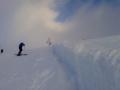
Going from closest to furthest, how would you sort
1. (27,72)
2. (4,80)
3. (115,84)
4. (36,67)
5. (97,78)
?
(115,84) → (97,78) → (4,80) → (27,72) → (36,67)

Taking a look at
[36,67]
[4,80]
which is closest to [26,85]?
[4,80]

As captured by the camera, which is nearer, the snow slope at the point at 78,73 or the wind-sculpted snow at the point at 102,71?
the wind-sculpted snow at the point at 102,71

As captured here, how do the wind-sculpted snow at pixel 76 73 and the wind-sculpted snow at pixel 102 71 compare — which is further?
the wind-sculpted snow at pixel 76 73

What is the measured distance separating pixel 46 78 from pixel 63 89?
1706mm

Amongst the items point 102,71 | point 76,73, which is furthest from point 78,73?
point 102,71

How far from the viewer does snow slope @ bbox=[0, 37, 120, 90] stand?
6441 mm

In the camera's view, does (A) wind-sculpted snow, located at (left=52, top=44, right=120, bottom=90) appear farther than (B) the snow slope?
No

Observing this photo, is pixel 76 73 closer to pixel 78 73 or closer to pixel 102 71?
pixel 78 73

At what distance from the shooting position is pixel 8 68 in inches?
595

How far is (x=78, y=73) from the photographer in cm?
1091

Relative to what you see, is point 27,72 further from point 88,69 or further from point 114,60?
point 114,60

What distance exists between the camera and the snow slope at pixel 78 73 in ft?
21.1

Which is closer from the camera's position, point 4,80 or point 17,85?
point 17,85

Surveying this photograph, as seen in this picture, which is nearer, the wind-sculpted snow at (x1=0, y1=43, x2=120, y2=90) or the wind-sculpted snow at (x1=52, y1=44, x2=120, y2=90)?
the wind-sculpted snow at (x1=52, y1=44, x2=120, y2=90)
